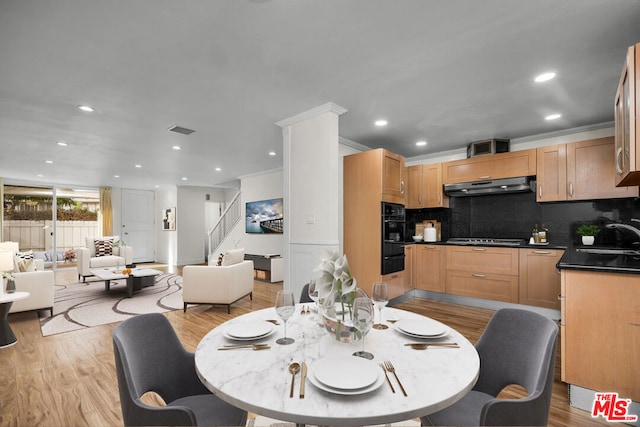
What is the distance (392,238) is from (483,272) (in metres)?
1.31

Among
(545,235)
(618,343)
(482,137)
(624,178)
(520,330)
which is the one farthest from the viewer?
(482,137)

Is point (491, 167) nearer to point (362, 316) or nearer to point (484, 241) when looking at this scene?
point (484, 241)

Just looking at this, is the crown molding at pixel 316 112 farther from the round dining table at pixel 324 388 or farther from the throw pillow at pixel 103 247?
the throw pillow at pixel 103 247

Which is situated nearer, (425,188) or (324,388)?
(324,388)

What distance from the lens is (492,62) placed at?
2395 millimetres

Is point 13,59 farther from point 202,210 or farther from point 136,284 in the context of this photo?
point 202,210

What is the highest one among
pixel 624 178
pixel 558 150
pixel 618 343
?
pixel 558 150

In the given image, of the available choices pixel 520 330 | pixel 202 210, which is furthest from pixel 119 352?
pixel 202 210

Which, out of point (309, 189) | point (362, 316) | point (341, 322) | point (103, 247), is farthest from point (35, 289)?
point (362, 316)

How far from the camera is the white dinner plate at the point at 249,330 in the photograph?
1187mm

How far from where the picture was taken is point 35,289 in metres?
3.80

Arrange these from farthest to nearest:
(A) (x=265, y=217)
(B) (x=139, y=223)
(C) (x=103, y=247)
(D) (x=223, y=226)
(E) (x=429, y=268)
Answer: (B) (x=139, y=223) < (D) (x=223, y=226) < (A) (x=265, y=217) < (C) (x=103, y=247) < (E) (x=429, y=268)

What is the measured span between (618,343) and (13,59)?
4594 mm

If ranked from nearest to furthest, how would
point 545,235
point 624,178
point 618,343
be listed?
1. point 618,343
2. point 624,178
3. point 545,235
